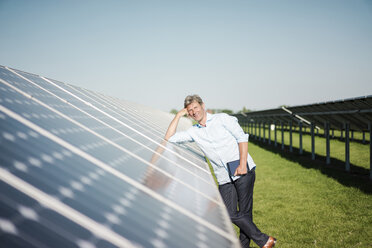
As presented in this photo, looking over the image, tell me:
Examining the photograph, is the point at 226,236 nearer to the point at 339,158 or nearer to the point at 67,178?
the point at 67,178

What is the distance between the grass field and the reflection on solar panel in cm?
424

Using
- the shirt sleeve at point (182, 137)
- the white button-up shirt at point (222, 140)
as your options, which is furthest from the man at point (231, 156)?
the shirt sleeve at point (182, 137)

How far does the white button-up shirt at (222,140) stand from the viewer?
4.02 meters

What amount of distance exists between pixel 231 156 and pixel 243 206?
32.4 inches

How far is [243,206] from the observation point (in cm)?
415

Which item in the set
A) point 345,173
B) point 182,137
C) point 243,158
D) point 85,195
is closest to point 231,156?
point 243,158

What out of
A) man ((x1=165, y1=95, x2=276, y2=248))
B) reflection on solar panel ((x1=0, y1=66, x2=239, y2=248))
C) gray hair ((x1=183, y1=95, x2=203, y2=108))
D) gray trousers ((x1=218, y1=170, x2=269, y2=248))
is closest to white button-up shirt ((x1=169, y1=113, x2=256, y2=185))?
man ((x1=165, y1=95, x2=276, y2=248))

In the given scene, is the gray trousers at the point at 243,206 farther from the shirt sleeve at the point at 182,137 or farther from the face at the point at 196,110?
the face at the point at 196,110

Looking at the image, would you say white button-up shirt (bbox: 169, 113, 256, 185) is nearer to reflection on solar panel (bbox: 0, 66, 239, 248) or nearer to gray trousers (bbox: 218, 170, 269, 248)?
gray trousers (bbox: 218, 170, 269, 248)

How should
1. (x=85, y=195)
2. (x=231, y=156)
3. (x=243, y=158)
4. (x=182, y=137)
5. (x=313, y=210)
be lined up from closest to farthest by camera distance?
(x=85, y=195), (x=243, y=158), (x=231, y=156), (x=182, y=137), (x=313, y=210)

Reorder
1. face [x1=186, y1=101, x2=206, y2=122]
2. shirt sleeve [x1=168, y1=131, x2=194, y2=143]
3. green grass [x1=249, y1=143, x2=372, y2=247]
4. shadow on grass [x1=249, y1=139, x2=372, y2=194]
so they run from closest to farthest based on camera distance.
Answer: face [x1=186, y1=101, x2=206, y2=122]
shirt sleeve [x1=168, y1=131, x2=194, y2=143]
green grass [x1=249, y1=143, x2=372, y2=247]
shadow on grass [x1=249, y1=139, x2=372, y2=194]

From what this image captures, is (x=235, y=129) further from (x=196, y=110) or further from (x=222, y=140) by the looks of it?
(x=196, y=110)

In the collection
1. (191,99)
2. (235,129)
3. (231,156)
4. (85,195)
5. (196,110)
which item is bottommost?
(231,156)

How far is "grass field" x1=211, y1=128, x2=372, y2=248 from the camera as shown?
568 centimetres
